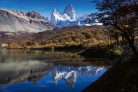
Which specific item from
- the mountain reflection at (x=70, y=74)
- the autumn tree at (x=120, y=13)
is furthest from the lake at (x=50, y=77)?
the autumn tree at (x=120, y=13)

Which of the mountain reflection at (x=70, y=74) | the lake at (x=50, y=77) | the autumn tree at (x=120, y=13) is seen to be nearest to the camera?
the autumn tree at (x=120, y=13)

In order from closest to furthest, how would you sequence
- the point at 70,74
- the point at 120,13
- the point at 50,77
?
the point at 120,13 → the point at 50,77 → the point at 70,74

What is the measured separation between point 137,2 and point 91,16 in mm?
5116

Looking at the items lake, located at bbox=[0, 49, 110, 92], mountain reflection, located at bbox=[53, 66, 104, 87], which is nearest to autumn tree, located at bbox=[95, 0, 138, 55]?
lake, located at bbox=[0, 49, 110, 92]

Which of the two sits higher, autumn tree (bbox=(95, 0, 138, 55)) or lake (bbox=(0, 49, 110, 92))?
autumn tree (bbox=(95, 0, 138, 55))

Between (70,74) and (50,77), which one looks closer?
(50,77)

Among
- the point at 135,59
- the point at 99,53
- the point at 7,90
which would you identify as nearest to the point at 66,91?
the point at 7,90

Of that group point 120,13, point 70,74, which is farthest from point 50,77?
point 120,13

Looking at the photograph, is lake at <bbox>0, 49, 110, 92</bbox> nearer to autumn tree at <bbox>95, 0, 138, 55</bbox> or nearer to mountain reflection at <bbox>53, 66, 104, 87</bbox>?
mountain reflection at <bbox>53, 66, 104, 87</bbox>

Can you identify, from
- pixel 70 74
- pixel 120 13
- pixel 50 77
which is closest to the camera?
pixel 120 13

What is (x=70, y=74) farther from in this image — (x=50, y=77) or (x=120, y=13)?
Result: (x=120, y=13)

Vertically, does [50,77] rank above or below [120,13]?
below

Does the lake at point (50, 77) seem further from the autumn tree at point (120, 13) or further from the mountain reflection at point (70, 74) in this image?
the autumn tree at point (120, 13)

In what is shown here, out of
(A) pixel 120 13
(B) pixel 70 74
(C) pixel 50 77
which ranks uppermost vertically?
(A) pixel 120 13
